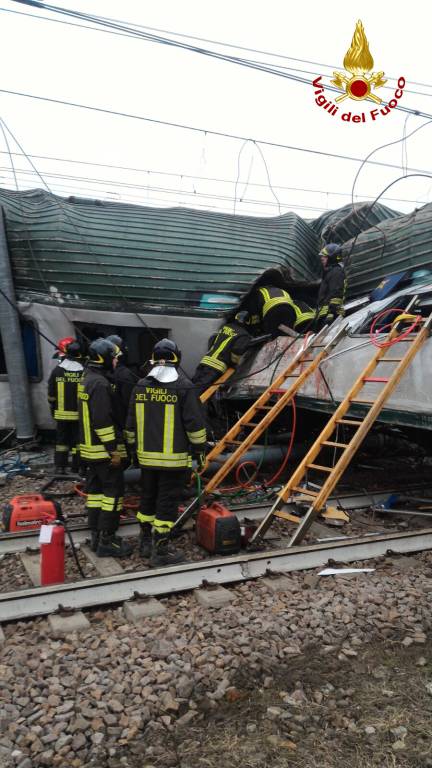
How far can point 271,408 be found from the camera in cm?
620

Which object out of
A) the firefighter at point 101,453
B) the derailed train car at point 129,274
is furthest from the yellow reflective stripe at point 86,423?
the derailed train car at point 129,274

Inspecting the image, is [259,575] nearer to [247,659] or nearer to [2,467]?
[247,659]

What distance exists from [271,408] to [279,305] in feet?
7.58

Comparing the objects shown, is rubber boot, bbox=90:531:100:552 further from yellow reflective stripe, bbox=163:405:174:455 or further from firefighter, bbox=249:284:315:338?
firefighter, bbox=249:284:315:338

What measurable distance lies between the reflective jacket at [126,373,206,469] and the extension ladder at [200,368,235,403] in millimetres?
2808

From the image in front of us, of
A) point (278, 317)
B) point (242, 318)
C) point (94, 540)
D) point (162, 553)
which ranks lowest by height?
point (94, 540)

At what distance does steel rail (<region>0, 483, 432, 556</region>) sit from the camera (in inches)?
189

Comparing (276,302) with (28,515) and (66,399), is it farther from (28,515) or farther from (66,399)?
(28,515)

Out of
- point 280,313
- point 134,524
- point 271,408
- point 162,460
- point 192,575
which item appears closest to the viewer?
point 192,575

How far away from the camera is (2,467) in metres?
7.60

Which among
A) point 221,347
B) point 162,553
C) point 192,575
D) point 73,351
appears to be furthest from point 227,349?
point 192,575

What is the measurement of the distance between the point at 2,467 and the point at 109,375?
133 inches

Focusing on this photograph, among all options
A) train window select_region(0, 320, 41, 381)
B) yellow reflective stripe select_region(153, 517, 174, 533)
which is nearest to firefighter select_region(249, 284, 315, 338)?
train window select_region(0, 320, 41, 381)

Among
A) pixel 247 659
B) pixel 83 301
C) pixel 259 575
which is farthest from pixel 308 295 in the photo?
pixel 247 659
